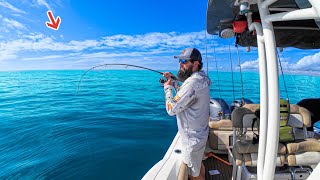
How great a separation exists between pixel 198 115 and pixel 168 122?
5838mm

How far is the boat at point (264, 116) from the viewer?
1211 millimetres

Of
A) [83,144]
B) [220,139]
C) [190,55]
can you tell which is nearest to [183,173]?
[190,55]

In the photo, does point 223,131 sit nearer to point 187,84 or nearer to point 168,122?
point 187,84

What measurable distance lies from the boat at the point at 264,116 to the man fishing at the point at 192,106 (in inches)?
7.3

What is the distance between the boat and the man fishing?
186mm

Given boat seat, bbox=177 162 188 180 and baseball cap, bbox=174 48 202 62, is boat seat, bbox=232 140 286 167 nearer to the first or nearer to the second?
boat seat, bbox=177 162 188 180

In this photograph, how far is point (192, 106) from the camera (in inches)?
76.9

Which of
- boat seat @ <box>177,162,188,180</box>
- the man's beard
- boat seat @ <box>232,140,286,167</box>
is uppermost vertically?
the man's beard

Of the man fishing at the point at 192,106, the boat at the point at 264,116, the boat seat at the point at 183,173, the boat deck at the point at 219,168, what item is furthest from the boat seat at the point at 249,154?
the boat deck at the point at 219,168

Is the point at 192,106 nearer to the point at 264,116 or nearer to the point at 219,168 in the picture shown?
the point at 264,116

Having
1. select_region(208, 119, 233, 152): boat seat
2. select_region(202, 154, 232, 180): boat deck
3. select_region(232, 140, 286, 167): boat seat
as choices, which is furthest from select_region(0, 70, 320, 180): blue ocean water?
select_region(232, 140, 286, 167): boat seat

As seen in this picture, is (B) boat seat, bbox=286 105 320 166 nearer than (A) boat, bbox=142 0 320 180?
No

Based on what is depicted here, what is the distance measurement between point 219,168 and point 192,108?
55.9 inches

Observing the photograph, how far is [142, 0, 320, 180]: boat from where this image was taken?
47.7 inches
